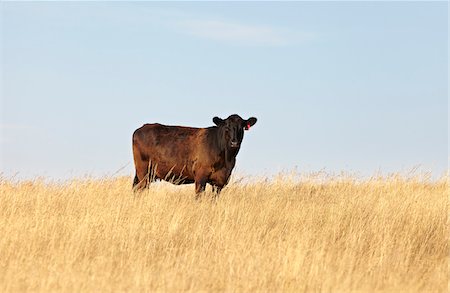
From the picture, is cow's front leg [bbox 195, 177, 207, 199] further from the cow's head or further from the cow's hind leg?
the cow's hind leg

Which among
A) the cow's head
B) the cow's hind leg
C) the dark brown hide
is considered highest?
the cow's head

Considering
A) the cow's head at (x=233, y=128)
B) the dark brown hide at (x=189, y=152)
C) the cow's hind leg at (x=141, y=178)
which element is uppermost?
the cow's head at (x=233, y=128)

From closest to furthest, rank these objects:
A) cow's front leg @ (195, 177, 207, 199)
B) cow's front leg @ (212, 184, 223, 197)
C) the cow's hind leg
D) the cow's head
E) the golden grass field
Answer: the golden grass field → the cow's head → cow's front leg @ (212, 184, 223, 197) → cow's front leg @ (195, 177, 207, 199) → the cow's hind leg

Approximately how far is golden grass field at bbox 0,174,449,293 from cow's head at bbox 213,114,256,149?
1136 mm

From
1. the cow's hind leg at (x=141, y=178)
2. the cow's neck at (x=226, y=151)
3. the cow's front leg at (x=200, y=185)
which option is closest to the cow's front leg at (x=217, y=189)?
the cow's front leg at (x=200, y=185)

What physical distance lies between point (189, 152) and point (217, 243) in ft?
18.9

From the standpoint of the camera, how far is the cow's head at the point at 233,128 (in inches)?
514

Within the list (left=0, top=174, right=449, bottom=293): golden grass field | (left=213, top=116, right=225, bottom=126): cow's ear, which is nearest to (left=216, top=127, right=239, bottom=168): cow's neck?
(left=213, top=116, right=225, bottom=126): cow's ear

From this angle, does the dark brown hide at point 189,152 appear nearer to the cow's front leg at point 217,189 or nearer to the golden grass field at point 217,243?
the cow's front leg at point 217,189

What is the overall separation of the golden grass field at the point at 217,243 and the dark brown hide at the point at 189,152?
1.03 meters

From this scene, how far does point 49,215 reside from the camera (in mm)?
10352

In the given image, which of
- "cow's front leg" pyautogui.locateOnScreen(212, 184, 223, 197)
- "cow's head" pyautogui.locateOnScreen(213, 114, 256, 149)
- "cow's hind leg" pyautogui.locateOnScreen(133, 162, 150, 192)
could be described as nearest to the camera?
"cow's head" pyautogui.locateOnScreen(213, 114, 256, 149)

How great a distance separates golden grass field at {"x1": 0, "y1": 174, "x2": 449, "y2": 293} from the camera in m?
7.04

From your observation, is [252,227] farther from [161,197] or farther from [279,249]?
[161,197]
